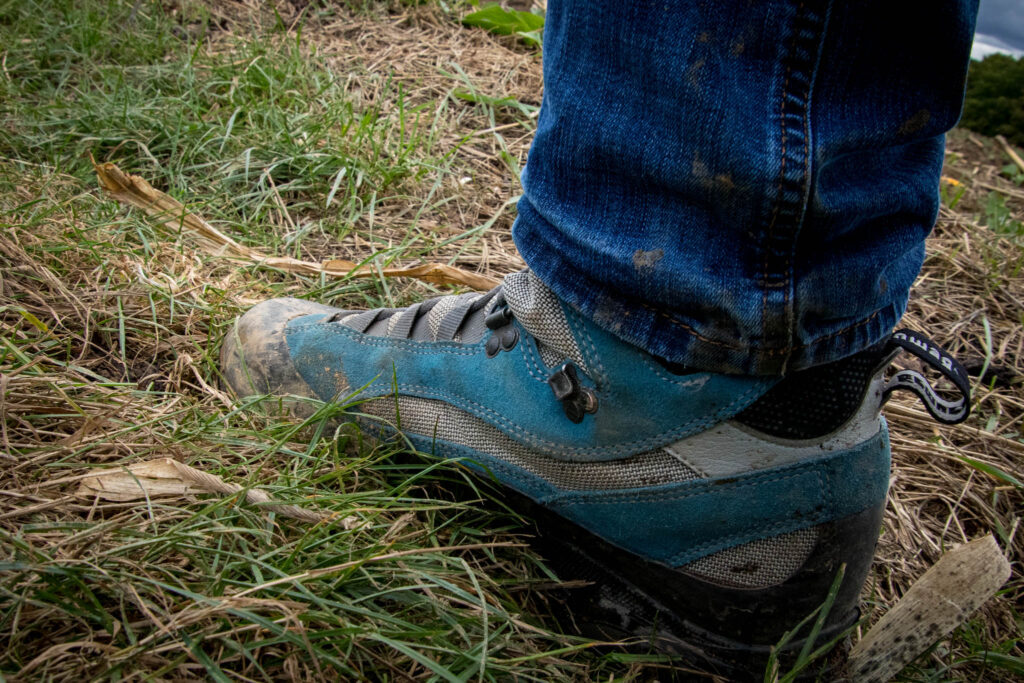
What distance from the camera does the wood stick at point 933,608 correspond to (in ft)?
2.97

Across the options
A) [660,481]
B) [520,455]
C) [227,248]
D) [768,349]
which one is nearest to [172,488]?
[520,455]

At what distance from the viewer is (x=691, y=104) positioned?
690mm

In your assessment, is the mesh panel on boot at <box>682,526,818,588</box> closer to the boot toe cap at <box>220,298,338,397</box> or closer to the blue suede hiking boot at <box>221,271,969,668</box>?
the blue suede hiking boot at <box>221,271,969,668</box>

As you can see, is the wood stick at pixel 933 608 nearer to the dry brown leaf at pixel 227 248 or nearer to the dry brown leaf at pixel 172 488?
the dry brown leaf at pixel 172 488

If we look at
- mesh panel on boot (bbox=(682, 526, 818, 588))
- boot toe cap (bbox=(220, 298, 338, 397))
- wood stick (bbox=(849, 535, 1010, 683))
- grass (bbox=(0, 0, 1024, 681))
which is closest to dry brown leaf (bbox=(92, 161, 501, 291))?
grass (bbox=(0, 0, 1024, 681))

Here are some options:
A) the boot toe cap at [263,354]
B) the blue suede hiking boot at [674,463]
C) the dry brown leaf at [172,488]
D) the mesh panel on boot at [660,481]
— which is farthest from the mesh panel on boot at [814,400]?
the boot toe cap at [263,354]

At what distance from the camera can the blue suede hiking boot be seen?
83 cm

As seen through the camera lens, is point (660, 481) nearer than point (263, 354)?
Yes

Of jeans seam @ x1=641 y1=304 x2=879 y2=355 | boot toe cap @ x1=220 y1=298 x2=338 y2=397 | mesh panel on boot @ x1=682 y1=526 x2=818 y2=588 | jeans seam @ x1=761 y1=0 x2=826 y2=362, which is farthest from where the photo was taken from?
boot toe cap @ x1=220 y1=298 x2=338 y2=397

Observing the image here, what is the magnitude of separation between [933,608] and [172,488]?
3.35 feet

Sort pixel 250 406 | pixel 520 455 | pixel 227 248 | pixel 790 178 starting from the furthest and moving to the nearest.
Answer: pixel 227 248 → pixel 250 406 → pixel 520 455 → pixel 790 178

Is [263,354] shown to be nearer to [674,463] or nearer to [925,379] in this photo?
[674,463]

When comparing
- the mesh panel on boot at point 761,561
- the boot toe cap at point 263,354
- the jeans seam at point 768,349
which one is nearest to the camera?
the jeans seam at point 768,349

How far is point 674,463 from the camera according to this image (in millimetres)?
875
